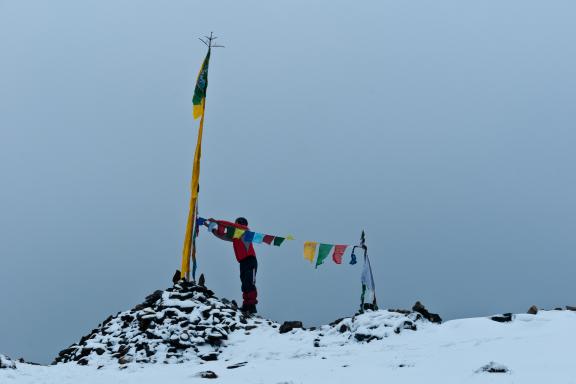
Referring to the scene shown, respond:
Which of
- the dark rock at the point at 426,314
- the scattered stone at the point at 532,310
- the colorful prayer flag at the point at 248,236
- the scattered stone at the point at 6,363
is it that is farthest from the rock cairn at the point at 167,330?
the scattered stone at the point at 532,310

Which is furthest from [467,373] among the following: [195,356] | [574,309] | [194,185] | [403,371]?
[194,185]

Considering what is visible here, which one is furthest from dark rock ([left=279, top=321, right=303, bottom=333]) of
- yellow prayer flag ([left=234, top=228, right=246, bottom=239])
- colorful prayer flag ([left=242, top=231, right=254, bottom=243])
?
yellow prayer flag ([left=234, top=228, right=246, bottom=239])

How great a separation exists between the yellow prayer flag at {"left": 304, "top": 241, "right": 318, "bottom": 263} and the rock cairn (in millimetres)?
2312

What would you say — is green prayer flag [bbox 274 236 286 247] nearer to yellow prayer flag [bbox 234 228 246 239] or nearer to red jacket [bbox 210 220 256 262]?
red jacket [bbox 210 220 256 262]

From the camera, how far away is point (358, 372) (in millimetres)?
11203

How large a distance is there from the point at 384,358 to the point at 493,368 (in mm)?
2546

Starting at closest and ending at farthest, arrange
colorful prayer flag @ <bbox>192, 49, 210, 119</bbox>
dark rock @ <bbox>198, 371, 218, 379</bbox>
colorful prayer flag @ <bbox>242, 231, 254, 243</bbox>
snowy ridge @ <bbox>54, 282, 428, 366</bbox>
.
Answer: dark rock @ <bbox>198, 371, 218, 379</bbox>
snowy ridge @ <bbox>54, 282, 428, 366</bbox>
colorful prayer flag @ <bbox>242, 231, 254, 243</bbox>
colorful prayer flag @ <bbox>192, 49, 210, 119</bbox>

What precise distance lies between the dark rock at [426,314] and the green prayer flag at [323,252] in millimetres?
3850

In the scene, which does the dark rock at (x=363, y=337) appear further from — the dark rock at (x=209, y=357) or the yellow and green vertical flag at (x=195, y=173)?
the yellow and green vertical flag at (x=195, y=173)

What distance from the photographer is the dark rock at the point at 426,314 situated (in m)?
14.7

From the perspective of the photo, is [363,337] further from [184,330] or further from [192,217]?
[192,217]

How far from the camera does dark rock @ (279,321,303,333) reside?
15.8 m

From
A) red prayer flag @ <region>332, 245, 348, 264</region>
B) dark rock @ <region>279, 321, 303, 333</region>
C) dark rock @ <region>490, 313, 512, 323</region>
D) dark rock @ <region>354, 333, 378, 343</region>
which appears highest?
red prayer flag @ <region>332, 245, 348, 264</region>

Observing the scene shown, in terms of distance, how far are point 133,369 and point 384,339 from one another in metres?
5.59
